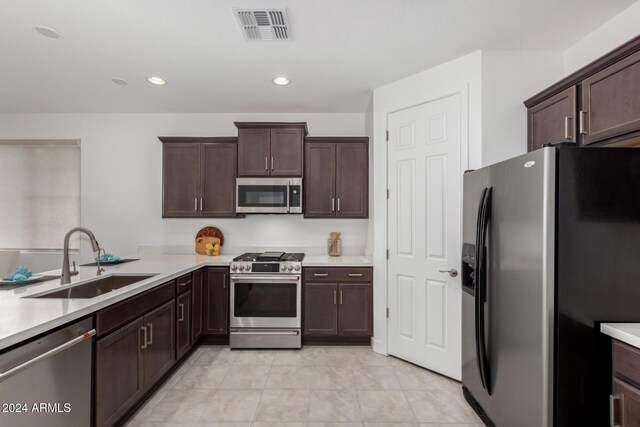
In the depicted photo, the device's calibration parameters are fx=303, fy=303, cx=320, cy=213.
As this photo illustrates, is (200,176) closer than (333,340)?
No

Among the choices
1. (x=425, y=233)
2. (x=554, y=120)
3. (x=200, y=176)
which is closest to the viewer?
(x=554, y=120)

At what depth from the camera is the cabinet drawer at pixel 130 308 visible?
5.76 feet

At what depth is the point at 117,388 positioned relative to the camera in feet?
6.08

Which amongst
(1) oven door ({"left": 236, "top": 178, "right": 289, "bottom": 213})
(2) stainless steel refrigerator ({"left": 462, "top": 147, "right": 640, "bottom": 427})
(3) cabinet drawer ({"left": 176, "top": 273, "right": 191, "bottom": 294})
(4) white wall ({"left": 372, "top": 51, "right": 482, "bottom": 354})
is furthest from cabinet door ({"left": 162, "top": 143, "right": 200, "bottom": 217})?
(2) stainless steel refrigerator ({"left": 462, "top": 147, "right": 640, "bottom": 427})

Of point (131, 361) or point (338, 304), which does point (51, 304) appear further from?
point (338, 304)

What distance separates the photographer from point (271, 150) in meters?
3.51

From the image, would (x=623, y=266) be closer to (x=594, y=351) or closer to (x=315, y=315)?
(x=594, y=351)

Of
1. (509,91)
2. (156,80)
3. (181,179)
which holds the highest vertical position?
(156,80)

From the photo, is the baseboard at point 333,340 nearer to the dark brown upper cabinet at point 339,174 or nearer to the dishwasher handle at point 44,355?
the dark brown upper cabinet at point 339,174

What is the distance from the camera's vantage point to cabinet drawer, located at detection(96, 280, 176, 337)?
5.76ft

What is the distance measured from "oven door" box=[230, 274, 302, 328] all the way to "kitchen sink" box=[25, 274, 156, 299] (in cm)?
93

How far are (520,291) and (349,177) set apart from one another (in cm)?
226

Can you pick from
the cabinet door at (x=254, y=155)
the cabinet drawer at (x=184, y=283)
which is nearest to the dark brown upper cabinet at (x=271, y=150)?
the cabinet door at (x=254, y=155)

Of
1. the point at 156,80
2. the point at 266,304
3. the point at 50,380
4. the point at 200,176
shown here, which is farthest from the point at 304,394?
the point at 156,80
